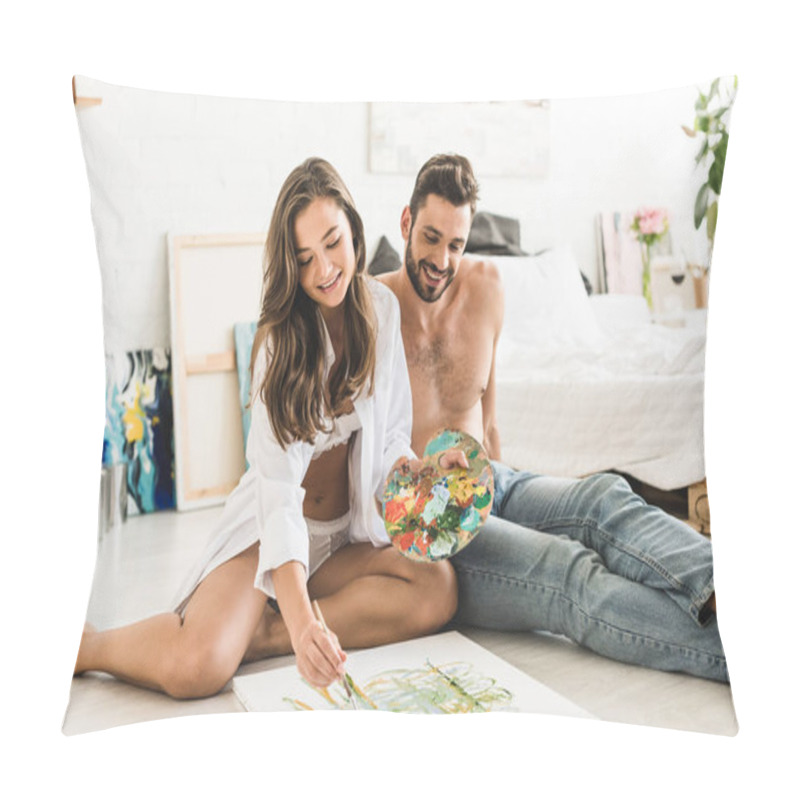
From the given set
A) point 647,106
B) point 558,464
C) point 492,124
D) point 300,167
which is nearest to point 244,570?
point 558,464

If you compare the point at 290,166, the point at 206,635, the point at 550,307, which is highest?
the point at 290,166

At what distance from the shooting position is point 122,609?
211 centimetres

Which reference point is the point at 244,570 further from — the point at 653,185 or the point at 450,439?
the point at 653,185

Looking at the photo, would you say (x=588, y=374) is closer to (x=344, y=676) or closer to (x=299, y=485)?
(x=299, y=485)

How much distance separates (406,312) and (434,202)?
0.66 ft

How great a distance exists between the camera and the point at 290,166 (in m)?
2.06

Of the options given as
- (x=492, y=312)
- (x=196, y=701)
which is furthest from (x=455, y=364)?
(x=196, y=701)

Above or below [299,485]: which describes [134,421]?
above

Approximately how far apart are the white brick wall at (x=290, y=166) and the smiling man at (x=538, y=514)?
2.9 inches

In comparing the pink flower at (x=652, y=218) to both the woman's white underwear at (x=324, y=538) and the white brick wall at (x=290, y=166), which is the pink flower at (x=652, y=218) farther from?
the woman's white underwear at (x=324, y=538)

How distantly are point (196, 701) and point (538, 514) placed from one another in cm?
70

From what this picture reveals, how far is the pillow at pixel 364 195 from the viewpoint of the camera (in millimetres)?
2057

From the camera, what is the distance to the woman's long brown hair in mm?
2080

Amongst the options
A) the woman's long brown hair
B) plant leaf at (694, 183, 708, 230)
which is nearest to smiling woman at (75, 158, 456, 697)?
the woman's long brown hair
